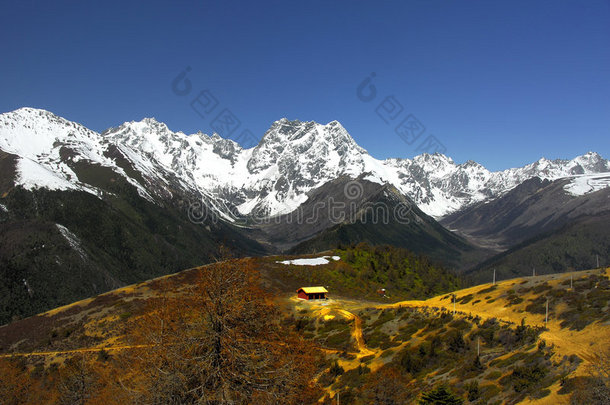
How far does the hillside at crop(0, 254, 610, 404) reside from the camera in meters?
28.8

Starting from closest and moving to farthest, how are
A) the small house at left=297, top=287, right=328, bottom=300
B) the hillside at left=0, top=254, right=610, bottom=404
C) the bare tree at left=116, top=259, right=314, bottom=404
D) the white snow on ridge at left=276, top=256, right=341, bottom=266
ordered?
1. the bare tree at left=116, top=259, right=314, bottom=404
2. the hillside at left=0, top=254, right=610, bottom=404
3. the small house at left=297, top=287, right=328, bottom=300
4. the white snow on ridge at left=276, top=256, right=341, bottom=266

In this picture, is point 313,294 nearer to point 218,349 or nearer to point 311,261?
point 311,261

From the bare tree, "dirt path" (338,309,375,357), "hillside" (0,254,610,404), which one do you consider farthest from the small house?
the bare tree

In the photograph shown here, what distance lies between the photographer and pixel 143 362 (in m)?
17.0

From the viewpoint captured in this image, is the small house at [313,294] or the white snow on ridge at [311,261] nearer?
the small house at [313,294]

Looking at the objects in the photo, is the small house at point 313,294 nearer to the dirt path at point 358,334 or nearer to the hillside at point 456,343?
the hillside at point 456,343

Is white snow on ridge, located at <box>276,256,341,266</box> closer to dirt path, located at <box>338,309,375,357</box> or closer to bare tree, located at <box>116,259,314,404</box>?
dirt path, located at <box>338,309,375,357</box>

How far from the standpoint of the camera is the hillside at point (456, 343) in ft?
94.5

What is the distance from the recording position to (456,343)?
40094 mm

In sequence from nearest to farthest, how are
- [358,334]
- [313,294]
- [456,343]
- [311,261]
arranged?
[456,343] → [358,334] → [313,294] → [311,261]

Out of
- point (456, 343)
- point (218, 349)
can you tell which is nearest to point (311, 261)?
point (456, 343)

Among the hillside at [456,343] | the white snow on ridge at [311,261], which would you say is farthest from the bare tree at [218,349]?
the white snow on ridge at [311,261]

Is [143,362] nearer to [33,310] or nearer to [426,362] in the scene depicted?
[426,362]

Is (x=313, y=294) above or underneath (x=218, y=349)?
underneath
